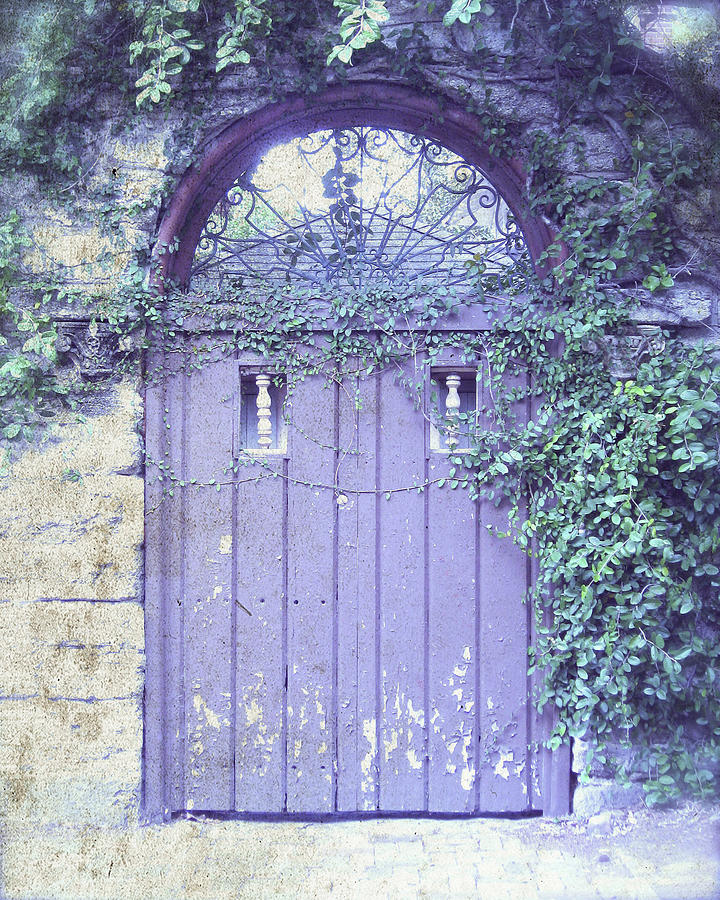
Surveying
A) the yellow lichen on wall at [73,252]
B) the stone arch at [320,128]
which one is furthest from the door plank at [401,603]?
the yellow lichen on wall at [73,252]

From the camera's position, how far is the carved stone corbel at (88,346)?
9.05 feet

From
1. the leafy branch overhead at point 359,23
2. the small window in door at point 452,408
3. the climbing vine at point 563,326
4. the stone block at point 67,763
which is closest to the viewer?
the leafy branch overhead at point 359,23

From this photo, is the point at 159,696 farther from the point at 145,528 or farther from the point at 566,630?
the point at 566,630

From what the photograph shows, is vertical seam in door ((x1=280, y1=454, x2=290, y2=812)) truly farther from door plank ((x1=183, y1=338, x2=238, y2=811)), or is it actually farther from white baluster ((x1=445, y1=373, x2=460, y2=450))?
white baluster ((x1=445, y1=373, x2=460, y2=450))

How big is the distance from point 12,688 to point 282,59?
8.80ft

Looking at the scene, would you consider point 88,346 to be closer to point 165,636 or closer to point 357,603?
point 165,636

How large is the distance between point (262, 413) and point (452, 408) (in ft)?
2.58

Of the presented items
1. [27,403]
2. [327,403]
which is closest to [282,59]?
[327,403]

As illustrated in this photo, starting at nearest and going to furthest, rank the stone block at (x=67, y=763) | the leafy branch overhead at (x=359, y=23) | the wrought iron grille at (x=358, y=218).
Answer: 1. the leafy branch overhead at (x=359, y=23)
2. the stone block at (x=67, y=763)
3. the wrought iron grille at (x=358, y=218)

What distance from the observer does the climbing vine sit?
260 cm

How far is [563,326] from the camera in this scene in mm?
2711

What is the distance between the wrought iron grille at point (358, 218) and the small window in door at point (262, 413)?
16.4 inches

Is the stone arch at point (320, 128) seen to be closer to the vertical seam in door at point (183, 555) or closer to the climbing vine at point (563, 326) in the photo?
the climbing vine at point (563, 326)

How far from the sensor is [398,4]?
2754mm
